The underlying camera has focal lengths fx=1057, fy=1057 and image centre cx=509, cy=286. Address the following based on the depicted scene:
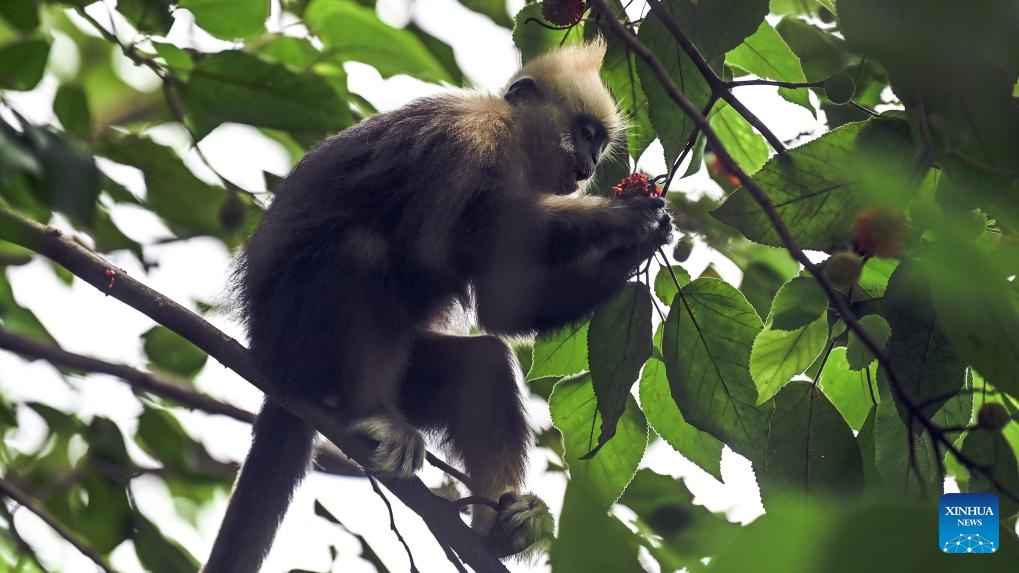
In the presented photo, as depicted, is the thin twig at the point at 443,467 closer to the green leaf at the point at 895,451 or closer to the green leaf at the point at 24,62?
the green leaf at the point at 895,451

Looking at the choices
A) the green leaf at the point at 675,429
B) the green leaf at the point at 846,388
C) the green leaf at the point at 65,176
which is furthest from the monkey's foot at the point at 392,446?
the green leaf at the point at 65,176

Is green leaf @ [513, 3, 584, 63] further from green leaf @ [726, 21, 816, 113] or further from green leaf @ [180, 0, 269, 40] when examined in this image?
green leaf @ [180, 0, 269, 40]

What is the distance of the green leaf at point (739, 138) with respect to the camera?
3.23m

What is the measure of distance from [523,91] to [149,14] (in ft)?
6.30

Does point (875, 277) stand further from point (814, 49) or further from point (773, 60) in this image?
point (814, 49)

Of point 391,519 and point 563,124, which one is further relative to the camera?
point 563,124

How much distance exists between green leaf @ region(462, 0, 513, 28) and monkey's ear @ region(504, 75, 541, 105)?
0.40m

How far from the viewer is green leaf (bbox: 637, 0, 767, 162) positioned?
255 cm

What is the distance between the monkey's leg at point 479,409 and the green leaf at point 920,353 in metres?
1.88

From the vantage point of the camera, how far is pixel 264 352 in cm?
376

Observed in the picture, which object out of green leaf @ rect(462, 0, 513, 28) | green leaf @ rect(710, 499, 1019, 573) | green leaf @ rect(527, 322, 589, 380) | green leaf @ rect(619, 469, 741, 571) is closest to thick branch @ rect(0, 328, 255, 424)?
green leaf @ rect(527, 322, 589, 380)

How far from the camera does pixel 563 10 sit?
3045 millimetres

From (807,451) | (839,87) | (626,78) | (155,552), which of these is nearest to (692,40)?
(839,87)

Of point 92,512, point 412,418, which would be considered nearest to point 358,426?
point 412,418
